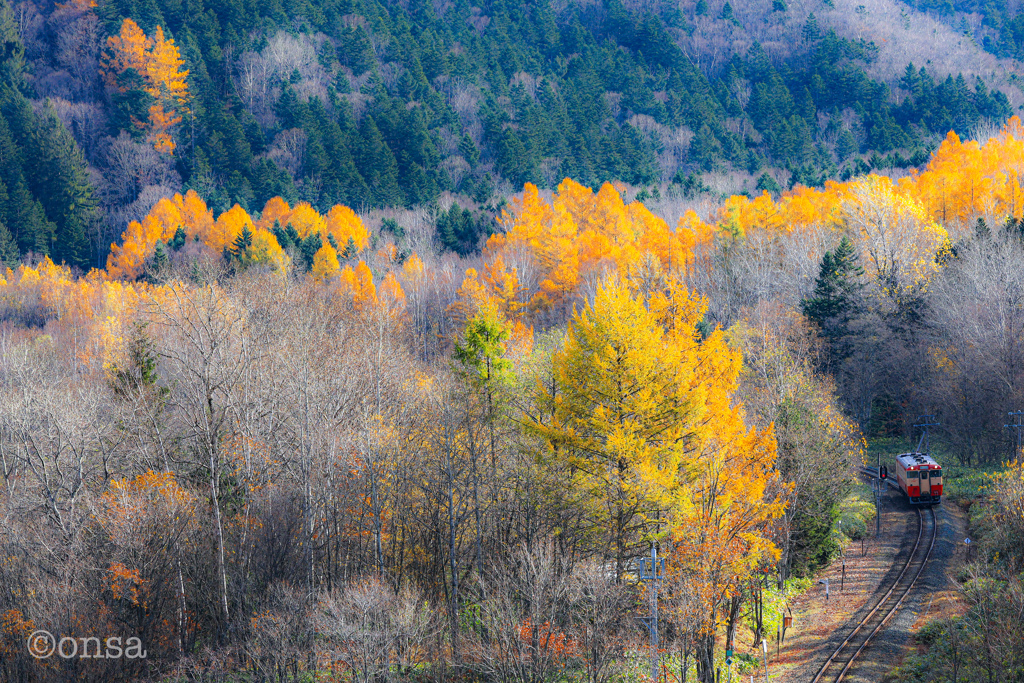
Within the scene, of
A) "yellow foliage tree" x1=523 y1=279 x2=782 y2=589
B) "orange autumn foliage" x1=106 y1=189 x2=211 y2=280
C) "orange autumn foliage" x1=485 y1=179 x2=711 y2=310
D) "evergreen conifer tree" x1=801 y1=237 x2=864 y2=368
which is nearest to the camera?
"yellow foliage tree" x1=523 y1=279 x2=782 y2=589

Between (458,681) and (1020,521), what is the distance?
1612 cm

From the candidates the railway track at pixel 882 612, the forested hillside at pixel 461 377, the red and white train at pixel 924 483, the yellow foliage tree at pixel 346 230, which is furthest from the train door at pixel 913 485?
the yellow foliage tree at pixel 346 230

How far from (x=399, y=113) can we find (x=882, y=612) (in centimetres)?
10374

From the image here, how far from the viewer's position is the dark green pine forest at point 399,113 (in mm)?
101250

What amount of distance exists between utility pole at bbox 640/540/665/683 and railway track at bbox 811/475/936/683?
17.0 ft

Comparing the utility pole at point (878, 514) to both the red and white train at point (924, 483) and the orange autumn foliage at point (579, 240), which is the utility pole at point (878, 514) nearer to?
the red and white train at point (924, 483)

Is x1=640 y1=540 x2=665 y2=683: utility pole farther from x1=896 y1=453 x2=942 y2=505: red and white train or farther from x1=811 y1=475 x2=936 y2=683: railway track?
x1=896 y1=453 x2=942 y2=505: red and white train

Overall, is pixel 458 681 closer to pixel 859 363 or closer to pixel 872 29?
pixel 859 363

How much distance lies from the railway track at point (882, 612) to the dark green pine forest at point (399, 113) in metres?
58.1

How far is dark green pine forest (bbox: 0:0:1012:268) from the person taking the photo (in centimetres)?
10125

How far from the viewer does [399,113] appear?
116500 millimetres

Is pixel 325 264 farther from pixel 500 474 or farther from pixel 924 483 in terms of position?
pixel 924 483

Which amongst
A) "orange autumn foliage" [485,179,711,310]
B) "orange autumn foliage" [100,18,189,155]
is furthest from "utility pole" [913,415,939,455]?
"orange autumn foliage" [100,18,189,155]

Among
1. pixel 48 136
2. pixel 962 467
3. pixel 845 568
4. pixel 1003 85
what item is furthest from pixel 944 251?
pixel 48 136
